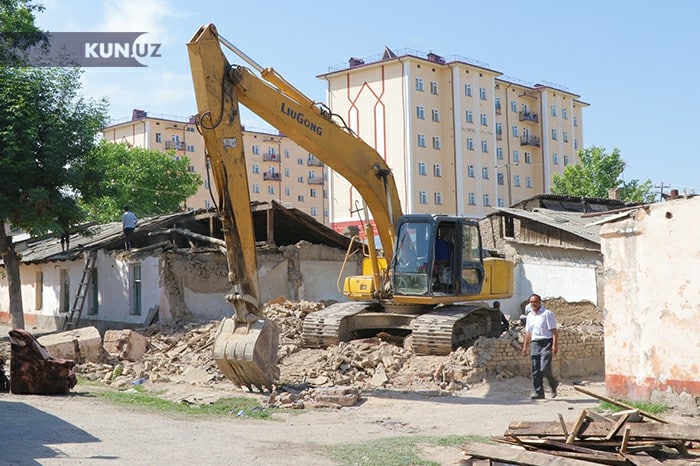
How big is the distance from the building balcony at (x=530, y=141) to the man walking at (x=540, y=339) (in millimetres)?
54406

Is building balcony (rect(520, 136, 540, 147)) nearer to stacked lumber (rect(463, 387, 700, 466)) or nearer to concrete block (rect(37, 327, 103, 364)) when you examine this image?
concrete block (rect(37, 327, 103, 364))

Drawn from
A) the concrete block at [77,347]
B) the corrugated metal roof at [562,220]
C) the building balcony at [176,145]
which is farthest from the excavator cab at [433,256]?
the building balcony at [176,145]

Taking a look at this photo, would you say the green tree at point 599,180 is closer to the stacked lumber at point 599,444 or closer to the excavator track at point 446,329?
the excavator track at point 446,329

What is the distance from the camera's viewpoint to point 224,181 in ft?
41.8

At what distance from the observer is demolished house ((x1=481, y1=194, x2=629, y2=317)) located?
2772 centimetres

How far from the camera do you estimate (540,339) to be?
42.5 feet

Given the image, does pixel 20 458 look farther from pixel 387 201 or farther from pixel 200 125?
pixel 387 201

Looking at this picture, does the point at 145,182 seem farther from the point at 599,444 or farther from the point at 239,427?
the point at 599,444

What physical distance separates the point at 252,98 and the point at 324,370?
524cm

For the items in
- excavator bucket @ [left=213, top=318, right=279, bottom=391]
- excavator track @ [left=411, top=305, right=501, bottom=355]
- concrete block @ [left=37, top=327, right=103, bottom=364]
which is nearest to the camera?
excavator bucket @ [left=213, top=318, right=279, bottom=391]

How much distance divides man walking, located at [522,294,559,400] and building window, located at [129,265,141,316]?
47.0ft

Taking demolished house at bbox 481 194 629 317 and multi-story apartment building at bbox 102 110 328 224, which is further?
multi-story apartment building at bbox 102 110 328 224

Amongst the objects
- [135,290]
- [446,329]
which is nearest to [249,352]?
[446,329]

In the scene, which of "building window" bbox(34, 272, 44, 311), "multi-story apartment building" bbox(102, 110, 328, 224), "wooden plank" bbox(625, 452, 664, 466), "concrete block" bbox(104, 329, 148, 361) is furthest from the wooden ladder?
"multi-story apartment building" bbox(102, 110, 328, 224)
